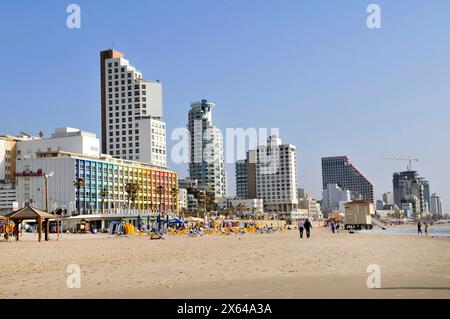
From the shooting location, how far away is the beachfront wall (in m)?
123

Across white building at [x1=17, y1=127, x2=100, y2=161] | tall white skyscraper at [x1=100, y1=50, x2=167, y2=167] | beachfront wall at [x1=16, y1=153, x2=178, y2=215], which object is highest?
tall white skyscraper at [x1=100, y1=50, x2=167, y2=167]

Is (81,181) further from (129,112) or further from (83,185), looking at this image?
(129,112)

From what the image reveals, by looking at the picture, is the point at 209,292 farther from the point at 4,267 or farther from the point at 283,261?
the point at 4,267

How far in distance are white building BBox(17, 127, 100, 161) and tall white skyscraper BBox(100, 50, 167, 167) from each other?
3490cm

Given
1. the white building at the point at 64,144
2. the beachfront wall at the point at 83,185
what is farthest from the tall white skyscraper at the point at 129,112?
the white building at the point at 64,144

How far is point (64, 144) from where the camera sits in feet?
450

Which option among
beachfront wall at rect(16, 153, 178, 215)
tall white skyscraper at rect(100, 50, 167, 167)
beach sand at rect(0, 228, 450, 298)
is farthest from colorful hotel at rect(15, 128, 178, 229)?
beach sand at rect(0, 228, 450, 298)

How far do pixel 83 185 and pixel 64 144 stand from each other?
81.0 feet

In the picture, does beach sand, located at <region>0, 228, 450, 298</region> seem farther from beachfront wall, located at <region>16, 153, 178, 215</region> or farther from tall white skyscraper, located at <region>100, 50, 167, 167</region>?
tall white skyscraper, located at <region>100, 50, 167, 167</region>

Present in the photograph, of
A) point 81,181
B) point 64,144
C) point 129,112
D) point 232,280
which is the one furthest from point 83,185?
point 232,280

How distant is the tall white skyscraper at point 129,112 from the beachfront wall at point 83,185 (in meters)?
32.9

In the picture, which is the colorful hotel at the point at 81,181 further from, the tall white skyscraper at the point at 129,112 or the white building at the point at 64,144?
the tall white skyscraper at the point at 129,112
